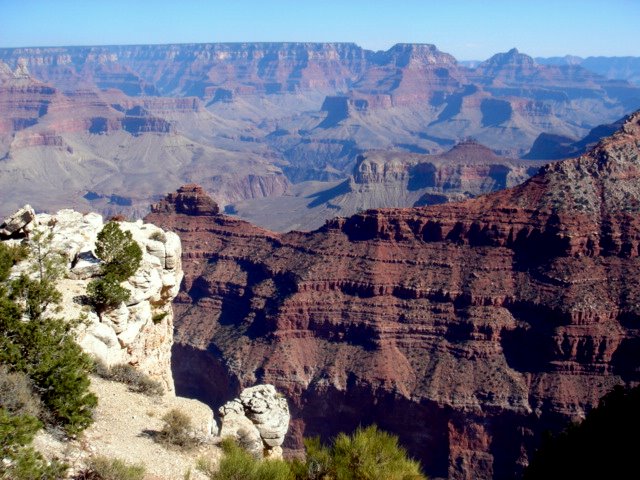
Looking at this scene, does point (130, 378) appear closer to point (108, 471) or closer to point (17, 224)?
point (108, 471)

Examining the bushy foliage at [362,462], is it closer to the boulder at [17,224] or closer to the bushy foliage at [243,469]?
the bushy foliage at [243,469]

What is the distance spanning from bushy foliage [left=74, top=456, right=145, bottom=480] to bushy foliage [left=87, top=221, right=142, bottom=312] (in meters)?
8.53

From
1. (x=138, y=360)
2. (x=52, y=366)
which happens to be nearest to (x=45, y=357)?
(x=52, y=366)

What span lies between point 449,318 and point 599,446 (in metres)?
40.5

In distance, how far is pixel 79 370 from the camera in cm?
1750

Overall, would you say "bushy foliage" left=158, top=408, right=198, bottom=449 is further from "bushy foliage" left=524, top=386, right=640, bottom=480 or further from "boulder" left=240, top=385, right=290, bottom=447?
"bushy foliage" left=524, top=386, right=640, bottom=480

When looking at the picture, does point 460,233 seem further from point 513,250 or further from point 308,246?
point 308,246

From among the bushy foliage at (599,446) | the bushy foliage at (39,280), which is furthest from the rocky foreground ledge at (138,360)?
the bushy foliage at (599,446)

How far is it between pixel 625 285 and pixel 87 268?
51550mm

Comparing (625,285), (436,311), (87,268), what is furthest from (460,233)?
(87,268)

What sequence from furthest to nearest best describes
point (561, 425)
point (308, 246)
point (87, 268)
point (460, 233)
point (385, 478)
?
point (308, 246) < point (460, 233) < point (561, 425) < point (87, 268) < point (385, 478)

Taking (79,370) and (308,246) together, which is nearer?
(79,370)

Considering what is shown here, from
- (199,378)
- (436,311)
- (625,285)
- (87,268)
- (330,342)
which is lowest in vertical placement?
(199,378)

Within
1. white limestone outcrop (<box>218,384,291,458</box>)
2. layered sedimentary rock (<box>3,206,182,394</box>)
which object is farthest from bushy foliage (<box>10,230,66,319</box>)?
white limestone outcrop (<box>218,384,291,458</box>)
